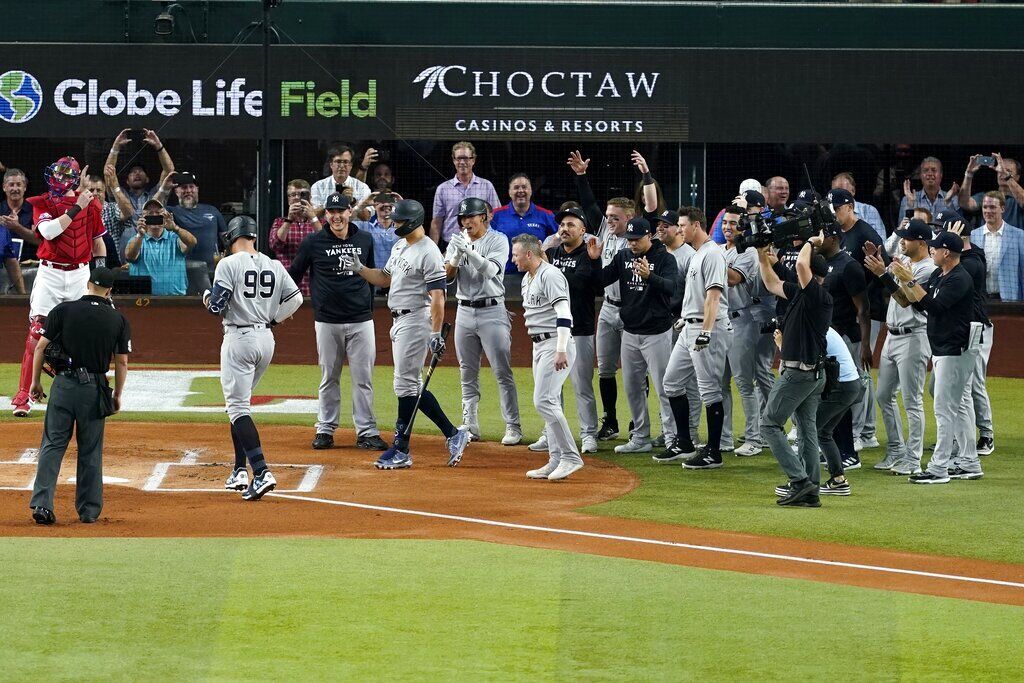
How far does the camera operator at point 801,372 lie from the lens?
950cm

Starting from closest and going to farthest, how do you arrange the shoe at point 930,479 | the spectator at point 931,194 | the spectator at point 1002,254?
the shoe at point 930,479
the spectator at point 1002,254
the spectator at point 931,194

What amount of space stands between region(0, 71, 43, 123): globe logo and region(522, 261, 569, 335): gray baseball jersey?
35.9 feet

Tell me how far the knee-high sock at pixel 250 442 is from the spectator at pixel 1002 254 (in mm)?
10978

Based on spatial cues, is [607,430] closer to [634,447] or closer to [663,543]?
[634,447]

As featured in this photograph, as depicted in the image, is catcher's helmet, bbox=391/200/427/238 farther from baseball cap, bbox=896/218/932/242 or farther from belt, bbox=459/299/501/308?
baseball cap, bbox=896/218/932/242

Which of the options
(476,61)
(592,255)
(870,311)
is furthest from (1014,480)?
(476,61)

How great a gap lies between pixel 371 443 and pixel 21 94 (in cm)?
981

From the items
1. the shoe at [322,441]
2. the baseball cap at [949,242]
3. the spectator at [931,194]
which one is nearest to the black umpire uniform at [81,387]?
the shoe at [322,441]

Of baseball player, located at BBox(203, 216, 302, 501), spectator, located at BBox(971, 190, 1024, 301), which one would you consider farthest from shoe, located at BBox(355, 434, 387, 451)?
spectator, located at BBox(971, 190, 1024, 301)

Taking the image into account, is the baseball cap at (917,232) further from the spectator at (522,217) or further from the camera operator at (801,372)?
the spectator at (522,217)

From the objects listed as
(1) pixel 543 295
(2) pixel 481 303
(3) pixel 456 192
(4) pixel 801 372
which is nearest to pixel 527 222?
(3) pixel 456 192

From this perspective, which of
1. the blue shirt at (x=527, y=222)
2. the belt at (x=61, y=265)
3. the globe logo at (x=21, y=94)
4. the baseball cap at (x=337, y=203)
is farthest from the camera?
the globe logo at (x=21, y=94)

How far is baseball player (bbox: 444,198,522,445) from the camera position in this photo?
1150cm

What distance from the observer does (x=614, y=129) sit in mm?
19375
